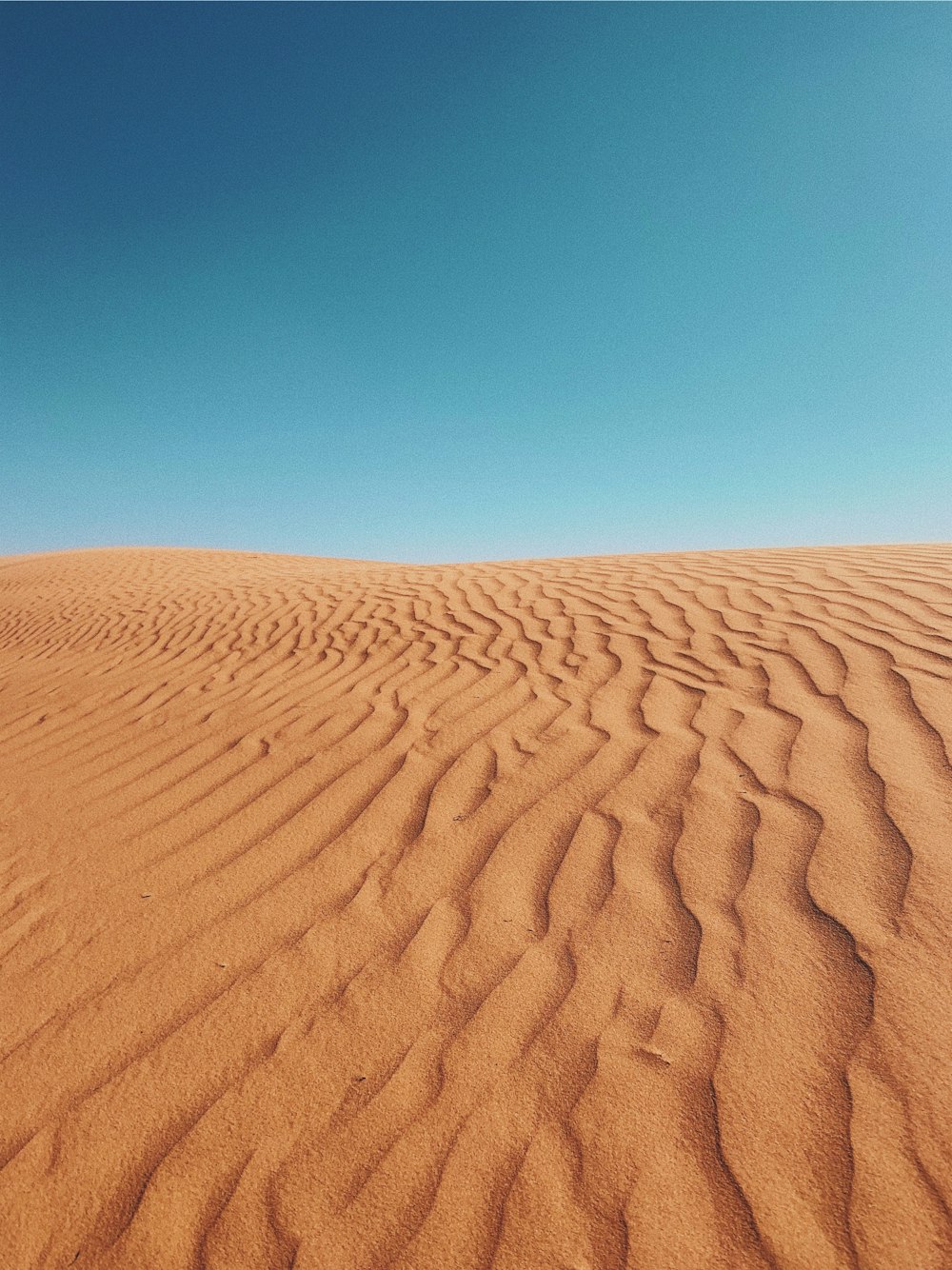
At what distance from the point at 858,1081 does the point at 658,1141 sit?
0.41m

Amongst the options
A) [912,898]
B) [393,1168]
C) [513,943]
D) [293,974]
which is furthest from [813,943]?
[293,974]

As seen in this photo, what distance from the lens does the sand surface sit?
1.19m

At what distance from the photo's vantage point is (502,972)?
5.52 feet

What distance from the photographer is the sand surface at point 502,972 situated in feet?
3.90

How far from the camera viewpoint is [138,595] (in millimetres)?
8844

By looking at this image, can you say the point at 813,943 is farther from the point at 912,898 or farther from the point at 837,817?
the point at 837,817

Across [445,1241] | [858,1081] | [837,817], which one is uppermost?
[837,817]

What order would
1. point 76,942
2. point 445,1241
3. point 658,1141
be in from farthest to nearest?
point 76,942, point 658,1141, point 445,1241

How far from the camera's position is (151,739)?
3.37m

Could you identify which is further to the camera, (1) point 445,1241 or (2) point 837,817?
(2) point 837,817

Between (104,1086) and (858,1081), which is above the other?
(858,1081)

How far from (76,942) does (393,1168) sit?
3.94ft

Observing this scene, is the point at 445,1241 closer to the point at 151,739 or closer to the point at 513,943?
the point at 513,943

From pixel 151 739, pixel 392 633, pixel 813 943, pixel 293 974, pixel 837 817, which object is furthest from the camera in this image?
pixel 392 633
